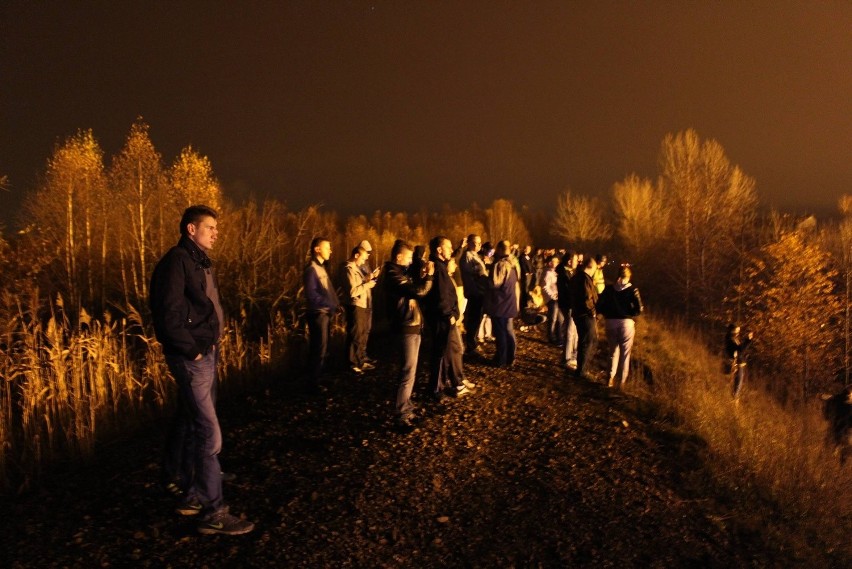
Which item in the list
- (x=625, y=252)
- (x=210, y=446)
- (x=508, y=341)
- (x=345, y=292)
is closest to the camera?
(x=210, y=446)

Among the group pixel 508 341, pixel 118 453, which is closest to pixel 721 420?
pixel 508 341

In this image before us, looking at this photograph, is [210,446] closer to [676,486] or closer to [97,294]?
[676,486]

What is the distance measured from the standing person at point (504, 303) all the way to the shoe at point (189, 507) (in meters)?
5.86

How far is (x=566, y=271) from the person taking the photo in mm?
10352

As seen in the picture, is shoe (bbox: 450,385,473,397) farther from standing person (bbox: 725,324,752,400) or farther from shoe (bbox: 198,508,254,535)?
standing person (bbox: 725,324,752,400)

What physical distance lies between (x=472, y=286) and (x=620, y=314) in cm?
279

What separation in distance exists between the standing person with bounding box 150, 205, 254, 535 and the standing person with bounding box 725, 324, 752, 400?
10554mm

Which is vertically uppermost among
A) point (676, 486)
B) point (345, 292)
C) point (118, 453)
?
point (345, 292)

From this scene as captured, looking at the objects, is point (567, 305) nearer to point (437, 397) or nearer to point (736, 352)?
point (437, 397)

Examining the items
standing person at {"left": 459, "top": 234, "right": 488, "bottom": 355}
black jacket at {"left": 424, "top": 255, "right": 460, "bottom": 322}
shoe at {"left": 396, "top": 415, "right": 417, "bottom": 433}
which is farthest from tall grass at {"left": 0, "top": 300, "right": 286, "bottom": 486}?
standing person at {"left": 459, "top": 234, "right": 488, "bottom": 355}

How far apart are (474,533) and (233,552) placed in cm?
199

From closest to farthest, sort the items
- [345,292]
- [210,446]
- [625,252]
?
[210,446] < [345,292] < [625,252]

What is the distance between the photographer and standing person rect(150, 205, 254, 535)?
4102 mm

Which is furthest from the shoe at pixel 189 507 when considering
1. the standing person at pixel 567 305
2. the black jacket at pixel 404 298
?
the standing person at pixel 567 305
